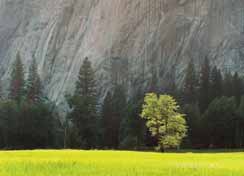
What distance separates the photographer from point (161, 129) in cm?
6481

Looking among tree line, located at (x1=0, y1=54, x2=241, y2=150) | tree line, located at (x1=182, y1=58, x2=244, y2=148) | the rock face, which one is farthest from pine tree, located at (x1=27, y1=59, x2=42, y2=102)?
tree line, located at (x1=182, y1=58, x2=244, y2=148)

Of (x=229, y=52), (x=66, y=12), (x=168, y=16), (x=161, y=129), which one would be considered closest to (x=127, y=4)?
(x=168, y=16)

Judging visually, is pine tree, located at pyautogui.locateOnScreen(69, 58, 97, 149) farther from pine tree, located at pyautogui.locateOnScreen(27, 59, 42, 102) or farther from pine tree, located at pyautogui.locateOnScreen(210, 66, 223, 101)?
pine tree, located at pyautogui.locateOnScreen(210, 66, 223, 101)

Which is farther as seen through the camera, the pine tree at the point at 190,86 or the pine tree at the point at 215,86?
the pine tree at the point at 190,86

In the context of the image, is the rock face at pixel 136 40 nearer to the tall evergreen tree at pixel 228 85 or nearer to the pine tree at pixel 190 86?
the pine tree at pixel 190 86

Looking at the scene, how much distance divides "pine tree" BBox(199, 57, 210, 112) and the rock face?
5.33 metres

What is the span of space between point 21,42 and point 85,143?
52.6m

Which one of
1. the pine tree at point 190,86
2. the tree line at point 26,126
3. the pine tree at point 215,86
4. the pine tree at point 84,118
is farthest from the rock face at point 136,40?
the tree line at point 26,126

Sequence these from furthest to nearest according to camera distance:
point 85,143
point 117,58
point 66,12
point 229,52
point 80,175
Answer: point 66,12
point 117,58
point 229,52
point 85,143
point 80,175

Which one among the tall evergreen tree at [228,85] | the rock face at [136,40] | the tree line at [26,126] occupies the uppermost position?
the rock face at [136,40]

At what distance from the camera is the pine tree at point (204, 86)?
91912 mm

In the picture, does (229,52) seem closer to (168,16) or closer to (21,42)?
(168,16)

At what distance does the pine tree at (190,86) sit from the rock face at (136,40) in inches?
234

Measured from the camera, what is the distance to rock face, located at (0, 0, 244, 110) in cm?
10100
